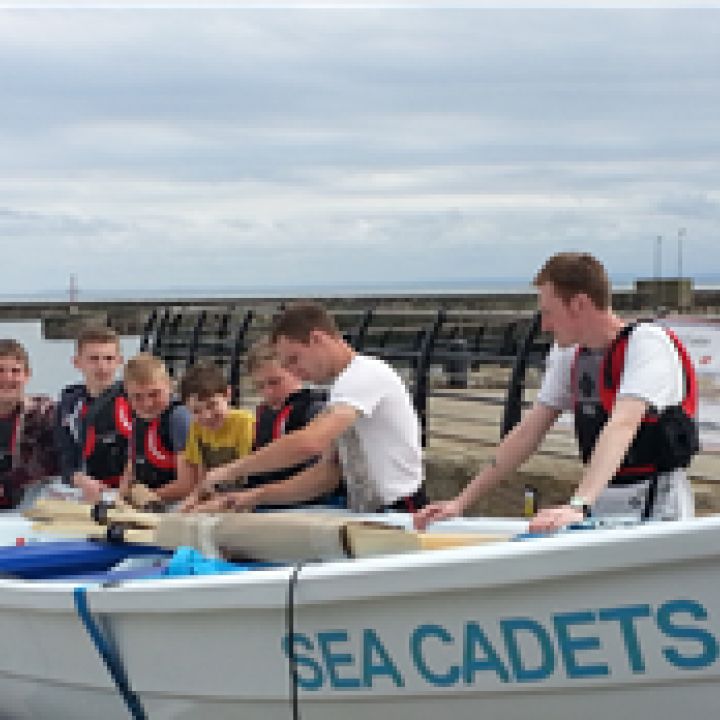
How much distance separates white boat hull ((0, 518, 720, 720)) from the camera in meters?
4.25

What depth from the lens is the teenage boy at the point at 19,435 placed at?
26.6 ft

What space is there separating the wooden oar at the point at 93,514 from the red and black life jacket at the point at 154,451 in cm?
62

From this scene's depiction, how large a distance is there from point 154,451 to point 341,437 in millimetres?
1541

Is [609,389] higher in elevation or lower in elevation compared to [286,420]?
higher

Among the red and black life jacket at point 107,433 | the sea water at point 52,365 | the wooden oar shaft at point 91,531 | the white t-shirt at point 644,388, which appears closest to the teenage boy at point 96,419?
the red and black life jacket at point 107,433

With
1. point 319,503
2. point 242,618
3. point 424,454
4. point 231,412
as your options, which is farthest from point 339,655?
point 424,454

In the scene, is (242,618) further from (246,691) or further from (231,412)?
(231,412)

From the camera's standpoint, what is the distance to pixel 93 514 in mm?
6418

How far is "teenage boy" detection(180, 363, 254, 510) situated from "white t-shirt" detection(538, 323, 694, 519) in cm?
193

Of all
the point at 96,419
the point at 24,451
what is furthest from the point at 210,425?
the point at 24,451

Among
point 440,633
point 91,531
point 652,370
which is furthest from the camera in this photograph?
point 91,531

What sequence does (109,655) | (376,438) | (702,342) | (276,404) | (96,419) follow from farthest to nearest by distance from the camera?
1. (702,342)
2. (96,419)
3. (276,404)
4. (376,438)
5. (109,655)

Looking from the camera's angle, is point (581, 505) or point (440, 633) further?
point (581, 505)

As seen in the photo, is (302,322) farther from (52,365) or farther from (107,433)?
(52,365)
